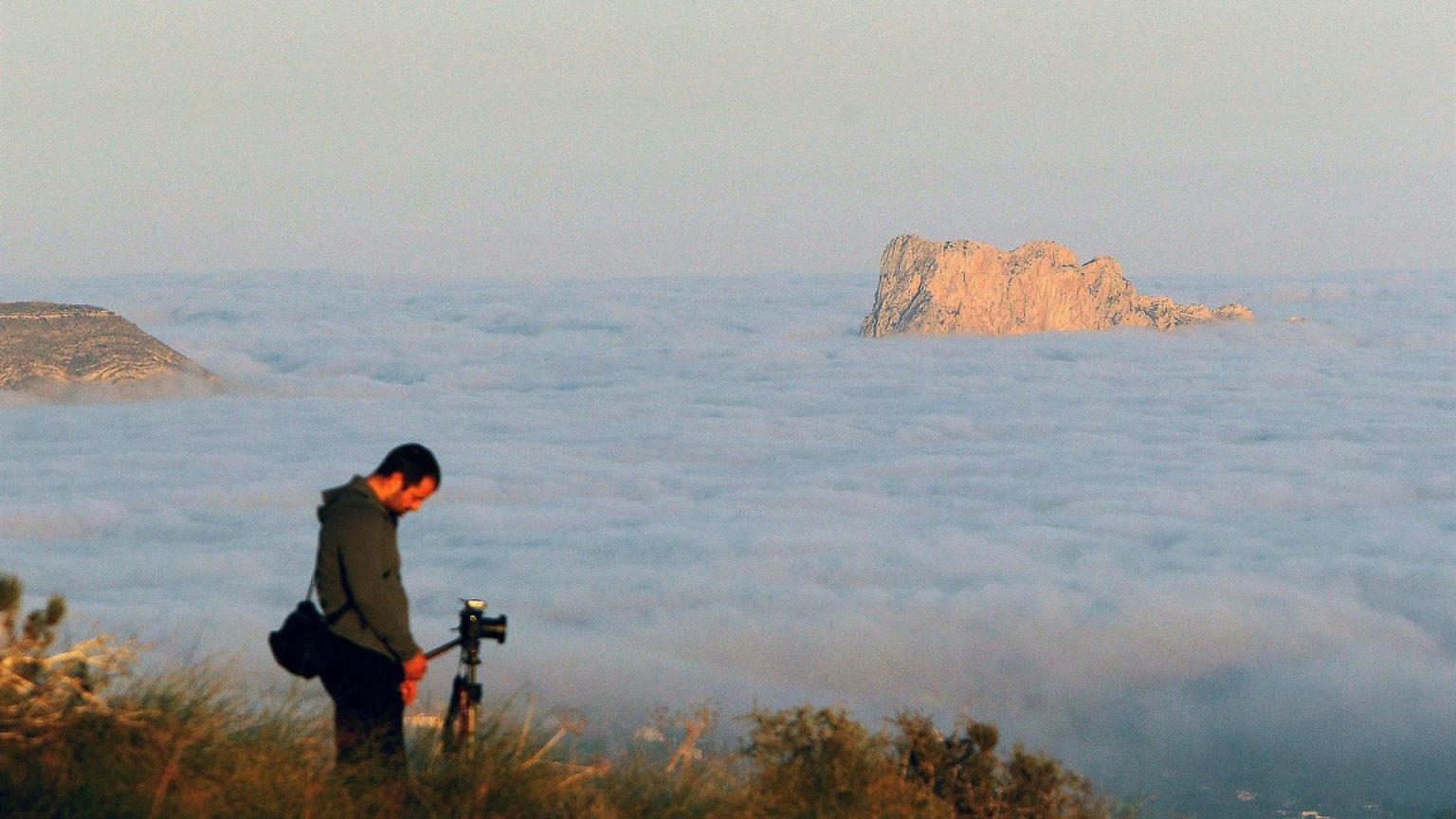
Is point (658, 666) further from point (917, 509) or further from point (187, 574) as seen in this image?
point (917, 509)

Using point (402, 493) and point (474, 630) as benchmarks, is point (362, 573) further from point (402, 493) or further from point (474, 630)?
point (474, 630)

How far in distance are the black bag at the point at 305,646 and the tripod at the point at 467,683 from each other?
0.55 m

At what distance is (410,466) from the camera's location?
820 centimetres

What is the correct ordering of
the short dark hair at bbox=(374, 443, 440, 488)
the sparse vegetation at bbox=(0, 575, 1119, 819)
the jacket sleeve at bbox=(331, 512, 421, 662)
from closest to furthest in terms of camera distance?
the sparse vegetation at bbox=(0, 575, 1119, 819)
the jacket sleeve at bbox=(331, 512, 421, 662)
the short dark hair at bbox=(374, 443, 440, 488)

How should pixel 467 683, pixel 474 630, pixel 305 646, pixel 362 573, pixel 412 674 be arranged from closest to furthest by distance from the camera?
pixel 362 573 < pixel 412 674 < pixel 305 646 < pixel 474 630 < pixel 467 683

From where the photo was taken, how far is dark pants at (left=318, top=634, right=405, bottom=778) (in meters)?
8.23

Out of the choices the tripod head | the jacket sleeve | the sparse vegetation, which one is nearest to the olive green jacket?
the jacket sleeve

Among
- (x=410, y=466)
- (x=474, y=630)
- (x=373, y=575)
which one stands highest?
(x=410, y=466)

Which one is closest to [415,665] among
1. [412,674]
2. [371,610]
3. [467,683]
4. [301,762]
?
[412,674]

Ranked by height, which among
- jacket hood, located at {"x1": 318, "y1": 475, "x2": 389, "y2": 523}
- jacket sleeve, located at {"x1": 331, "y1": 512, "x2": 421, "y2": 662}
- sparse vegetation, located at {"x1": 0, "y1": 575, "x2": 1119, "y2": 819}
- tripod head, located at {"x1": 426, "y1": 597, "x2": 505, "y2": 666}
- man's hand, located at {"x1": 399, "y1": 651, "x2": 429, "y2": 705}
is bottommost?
sparse vegetation, located at {"x1": 0, "y1": 575, "x2": 1119, "y2": 819}

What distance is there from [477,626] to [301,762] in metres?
1.12

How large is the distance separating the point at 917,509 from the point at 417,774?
16338 cm

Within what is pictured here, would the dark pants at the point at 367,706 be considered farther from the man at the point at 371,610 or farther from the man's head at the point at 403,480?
the man's head at the point at 403,480

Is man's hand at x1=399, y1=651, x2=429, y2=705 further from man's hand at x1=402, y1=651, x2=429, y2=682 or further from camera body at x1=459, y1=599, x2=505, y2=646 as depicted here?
camera body at x1=459, y1=599, x2=505, y2=646
